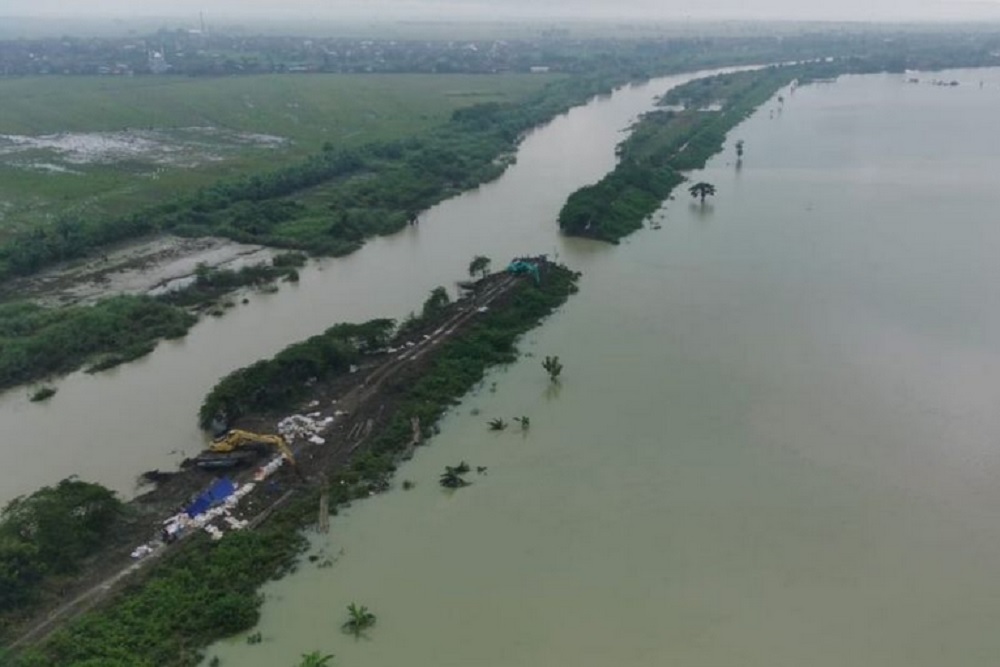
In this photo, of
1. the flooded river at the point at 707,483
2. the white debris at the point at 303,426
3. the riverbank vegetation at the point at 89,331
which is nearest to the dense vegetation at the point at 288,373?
the white debris at the point at 303,426

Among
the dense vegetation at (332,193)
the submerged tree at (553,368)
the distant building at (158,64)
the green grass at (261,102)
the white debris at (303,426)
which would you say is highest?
the distant building at (158,64)

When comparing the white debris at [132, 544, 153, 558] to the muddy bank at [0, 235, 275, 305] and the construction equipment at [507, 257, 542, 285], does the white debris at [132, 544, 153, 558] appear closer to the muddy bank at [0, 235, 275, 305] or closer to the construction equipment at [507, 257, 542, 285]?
the muddy bank at [0, 235, 275, 305]

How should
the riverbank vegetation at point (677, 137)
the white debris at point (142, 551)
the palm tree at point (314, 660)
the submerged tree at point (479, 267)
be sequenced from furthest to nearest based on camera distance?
the riverbank vegetation at point (677, 137)
the submerged tree at point (479, 267)
the white debris at point (142, 551)
the palm tree at point (314, 660)

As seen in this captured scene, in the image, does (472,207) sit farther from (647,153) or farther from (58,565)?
(58,565)

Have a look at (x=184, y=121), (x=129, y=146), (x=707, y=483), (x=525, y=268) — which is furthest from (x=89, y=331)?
(x=184, y=121)

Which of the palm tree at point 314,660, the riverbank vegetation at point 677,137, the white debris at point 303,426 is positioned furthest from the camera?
the riverbank vegetation at point 677,137

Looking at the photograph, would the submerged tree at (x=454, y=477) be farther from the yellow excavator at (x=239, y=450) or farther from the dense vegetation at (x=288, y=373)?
the dense vegetation at (x=288, y=373)

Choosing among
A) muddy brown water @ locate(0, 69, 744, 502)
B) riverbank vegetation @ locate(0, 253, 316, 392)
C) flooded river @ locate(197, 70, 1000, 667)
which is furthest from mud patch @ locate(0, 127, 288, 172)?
riverbank vegetation @ locate(0, 253, 316, 392)
